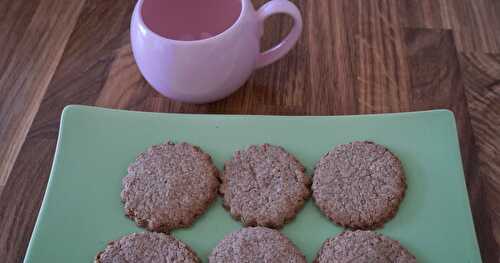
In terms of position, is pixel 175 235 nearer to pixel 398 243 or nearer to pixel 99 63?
pixel 398 243

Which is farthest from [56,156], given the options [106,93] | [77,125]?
[106,93]

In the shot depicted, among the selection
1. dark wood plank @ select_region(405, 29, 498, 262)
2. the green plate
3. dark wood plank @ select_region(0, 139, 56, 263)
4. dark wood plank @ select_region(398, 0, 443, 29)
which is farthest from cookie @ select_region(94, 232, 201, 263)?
dark wood plank @ select_region(398, 0, 443, 29)

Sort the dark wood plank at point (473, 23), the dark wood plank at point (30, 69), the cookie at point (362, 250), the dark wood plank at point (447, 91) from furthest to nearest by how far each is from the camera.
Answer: the dark wood plank at point (473, 23) → the dark wood plank at point (30, 69) → the dark wood plank at point (447, 91) → the cookie at point (362, 250)

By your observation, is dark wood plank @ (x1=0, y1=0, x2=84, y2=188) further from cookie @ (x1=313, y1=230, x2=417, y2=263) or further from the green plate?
cookie @ (x1=313, y1=230, x2=417, y2=263)

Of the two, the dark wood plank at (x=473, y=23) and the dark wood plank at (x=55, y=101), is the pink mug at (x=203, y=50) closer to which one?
the dark wood plank at (x=55, y=101)

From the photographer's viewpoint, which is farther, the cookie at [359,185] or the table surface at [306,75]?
the table surface at [306,75]

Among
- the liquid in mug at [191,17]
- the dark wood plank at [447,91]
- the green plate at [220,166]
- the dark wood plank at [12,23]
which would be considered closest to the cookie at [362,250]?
the green plate at [220,166]
